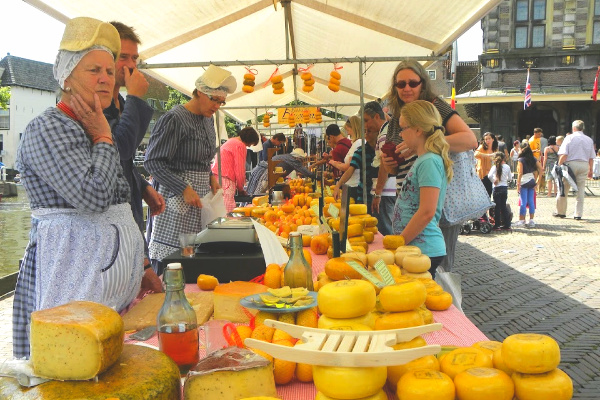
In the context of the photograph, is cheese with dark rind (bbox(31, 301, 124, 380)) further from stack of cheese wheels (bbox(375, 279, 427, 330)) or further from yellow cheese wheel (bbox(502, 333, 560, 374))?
yellow cheese wheel (bbox(502, 333, 560, 374))

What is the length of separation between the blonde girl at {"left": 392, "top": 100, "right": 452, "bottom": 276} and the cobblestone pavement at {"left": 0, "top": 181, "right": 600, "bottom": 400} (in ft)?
4.66

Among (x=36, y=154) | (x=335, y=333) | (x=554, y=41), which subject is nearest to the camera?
(x=335, y=333)

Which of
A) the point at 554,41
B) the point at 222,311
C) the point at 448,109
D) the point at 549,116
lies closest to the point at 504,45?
the point at 554,41

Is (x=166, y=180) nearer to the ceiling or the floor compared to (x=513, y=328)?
nearer to the ceiling

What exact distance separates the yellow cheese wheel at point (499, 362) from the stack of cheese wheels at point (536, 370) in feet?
0.09

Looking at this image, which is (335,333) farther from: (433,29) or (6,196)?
(6,196)

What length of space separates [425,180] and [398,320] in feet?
5.11

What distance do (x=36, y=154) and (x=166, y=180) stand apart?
181 centimetres

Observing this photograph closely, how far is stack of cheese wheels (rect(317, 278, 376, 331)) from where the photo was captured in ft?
4.42

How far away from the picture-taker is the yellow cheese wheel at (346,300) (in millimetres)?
1349

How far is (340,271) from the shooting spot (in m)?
1.98

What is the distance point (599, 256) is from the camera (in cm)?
763

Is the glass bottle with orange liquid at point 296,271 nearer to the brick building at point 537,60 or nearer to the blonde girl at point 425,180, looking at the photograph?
the blonde girl at point 425,180

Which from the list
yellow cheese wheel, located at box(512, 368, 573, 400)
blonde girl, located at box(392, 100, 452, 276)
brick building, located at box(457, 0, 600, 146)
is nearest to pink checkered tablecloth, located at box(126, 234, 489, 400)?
yellow cheese wheel, located at box(512, 368, 573, 400)
